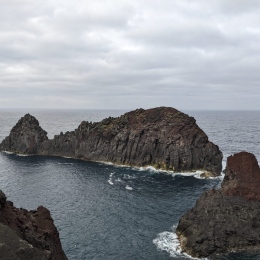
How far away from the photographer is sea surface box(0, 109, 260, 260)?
56875 mm

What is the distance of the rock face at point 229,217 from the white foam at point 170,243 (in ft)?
3.33

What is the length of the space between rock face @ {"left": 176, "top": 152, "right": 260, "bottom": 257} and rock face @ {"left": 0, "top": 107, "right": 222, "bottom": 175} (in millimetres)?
47451

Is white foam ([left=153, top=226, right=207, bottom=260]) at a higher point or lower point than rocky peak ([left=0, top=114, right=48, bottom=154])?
lower

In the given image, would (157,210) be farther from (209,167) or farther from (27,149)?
A: (27,149)

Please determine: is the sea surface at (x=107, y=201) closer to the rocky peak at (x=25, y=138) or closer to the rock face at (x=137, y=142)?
the rock face at (x=137, y=142)

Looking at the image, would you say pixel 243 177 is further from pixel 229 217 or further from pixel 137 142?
pixel 137 142

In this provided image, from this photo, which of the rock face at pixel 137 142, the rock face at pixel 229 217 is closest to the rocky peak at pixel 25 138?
the rock face at pixel 137 142

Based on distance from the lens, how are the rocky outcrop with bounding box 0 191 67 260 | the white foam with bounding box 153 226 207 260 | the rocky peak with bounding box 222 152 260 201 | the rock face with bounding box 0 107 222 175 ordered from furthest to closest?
the rock face with bounding box 0 107 222 175 → the rocky peak with bounding box 222 152 260 201 → the white foam with bounding box 153 226 207 260 → the rocky outcrop with bounding box 0 191 67 260

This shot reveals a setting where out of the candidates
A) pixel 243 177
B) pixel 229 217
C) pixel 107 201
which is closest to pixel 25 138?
pixel 107 201

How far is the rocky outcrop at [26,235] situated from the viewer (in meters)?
22.4

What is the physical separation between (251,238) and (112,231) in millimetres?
26518

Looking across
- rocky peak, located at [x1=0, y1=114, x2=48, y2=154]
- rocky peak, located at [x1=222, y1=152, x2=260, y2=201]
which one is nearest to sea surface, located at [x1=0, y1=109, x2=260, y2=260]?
rocky peak, located at [x1=222, y1=152, x2=260, y2=201]

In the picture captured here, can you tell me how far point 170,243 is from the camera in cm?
5759

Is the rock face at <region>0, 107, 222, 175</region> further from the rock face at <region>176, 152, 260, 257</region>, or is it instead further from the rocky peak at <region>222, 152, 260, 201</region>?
the rock face at <region>176, 152, 260, 257</region>
